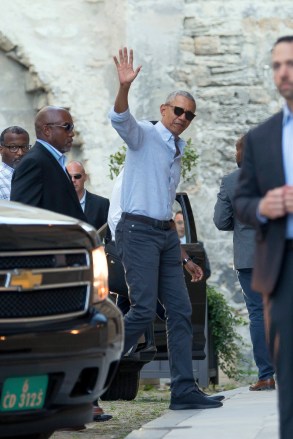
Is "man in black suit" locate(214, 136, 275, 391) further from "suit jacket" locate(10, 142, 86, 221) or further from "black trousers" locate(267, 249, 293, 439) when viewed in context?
"black trousers" locate(267, 249, 293, 439)

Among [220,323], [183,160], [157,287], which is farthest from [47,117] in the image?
[183,160]

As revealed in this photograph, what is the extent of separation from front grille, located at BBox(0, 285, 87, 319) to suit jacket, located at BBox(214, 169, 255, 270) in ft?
14.3

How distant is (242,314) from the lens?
668 inches

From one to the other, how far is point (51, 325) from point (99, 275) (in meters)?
0.50

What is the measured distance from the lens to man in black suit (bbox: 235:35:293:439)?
17.0 ft

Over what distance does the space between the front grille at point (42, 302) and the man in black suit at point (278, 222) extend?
39.8 inches

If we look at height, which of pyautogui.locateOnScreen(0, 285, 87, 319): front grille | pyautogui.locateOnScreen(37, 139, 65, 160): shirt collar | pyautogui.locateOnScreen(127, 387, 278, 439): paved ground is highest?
pyautogui.locateOnScreen(37, 139, 65, 160): shirt collar

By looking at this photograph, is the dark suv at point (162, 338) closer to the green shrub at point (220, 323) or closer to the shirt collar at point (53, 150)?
the green shrub at point (220, 323)

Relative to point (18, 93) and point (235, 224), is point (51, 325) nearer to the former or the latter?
point (235, 224)

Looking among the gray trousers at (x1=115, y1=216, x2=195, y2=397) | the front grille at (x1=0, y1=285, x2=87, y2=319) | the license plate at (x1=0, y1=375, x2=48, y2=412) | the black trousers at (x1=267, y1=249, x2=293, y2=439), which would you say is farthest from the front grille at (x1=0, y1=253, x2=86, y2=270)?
the gray trousers at (x1=115, y1=216, x2=195, y2=397)

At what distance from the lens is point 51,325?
585cm

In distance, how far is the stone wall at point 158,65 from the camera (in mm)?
16984

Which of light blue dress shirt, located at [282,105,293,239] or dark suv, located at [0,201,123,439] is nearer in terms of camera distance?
light blue dress shirt, located at [282,105,293,239]

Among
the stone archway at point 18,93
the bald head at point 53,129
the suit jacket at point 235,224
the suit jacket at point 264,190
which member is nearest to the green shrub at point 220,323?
the suit jacket at point 235,224
